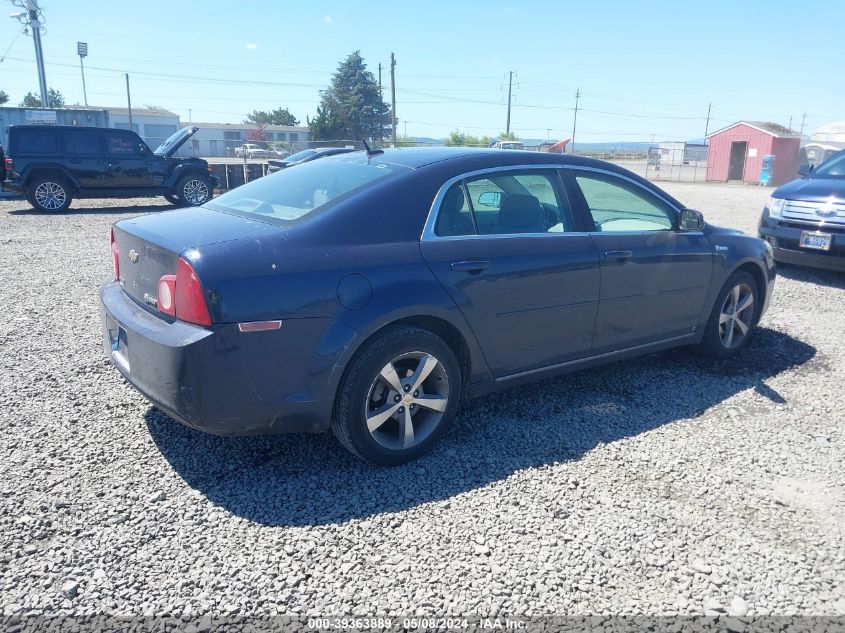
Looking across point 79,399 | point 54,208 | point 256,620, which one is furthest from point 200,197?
point 256,620

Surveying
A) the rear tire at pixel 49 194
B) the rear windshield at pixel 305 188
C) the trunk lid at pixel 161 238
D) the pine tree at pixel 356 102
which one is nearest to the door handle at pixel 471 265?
the rear windshield at pixel 305 188

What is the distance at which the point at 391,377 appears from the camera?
3301 mm

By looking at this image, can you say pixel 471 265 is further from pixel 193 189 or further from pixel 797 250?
pixel 193 189

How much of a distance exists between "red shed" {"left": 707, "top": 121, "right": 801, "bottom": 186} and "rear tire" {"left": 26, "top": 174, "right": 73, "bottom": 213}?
33977mm

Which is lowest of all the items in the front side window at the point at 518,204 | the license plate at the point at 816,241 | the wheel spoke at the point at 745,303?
the wheel spoke at the point at 745,303

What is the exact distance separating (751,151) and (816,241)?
110 feet

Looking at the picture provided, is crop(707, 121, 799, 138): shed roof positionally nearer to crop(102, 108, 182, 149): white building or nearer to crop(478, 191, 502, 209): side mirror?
crop(478, 191, 502, 209): side mirror

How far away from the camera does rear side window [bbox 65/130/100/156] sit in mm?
14281

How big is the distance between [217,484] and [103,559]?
67 cm

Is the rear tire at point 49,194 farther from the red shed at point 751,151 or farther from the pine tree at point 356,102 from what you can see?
the pine tree at point 356,102

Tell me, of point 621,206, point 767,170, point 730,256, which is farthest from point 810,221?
point 767,170

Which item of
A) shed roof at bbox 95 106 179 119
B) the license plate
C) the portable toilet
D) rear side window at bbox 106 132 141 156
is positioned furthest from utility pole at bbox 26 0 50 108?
shed roof at bbox 95 106 179 119

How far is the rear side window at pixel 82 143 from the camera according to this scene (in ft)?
46.9

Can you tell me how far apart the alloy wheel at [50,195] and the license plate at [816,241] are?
14.3 m
